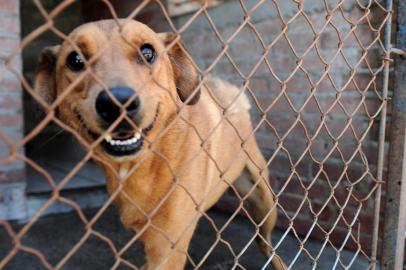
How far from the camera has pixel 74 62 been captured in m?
1.77

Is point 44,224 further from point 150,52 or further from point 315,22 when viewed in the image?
point 315,22

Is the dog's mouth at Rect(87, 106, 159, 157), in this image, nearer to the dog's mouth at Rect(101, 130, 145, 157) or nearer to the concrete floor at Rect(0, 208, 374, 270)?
the dog's mouth at Rect(101, 130, 145, 157)

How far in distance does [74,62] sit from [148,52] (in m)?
0.33

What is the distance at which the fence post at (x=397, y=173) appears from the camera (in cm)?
198

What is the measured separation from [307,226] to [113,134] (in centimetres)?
220

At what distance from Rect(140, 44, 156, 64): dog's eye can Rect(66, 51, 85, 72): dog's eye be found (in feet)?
0.88

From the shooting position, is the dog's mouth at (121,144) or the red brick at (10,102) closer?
the dog's mouth at (121,144)

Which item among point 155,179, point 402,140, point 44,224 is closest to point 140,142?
point 155,179

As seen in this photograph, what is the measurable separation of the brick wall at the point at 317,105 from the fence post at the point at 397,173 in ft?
1.10

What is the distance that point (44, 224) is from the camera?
3490 mm

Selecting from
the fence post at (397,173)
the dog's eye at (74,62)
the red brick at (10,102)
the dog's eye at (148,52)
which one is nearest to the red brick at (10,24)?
the red brick at (10,102)

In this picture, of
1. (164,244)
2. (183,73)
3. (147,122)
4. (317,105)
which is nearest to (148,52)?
(183,73)

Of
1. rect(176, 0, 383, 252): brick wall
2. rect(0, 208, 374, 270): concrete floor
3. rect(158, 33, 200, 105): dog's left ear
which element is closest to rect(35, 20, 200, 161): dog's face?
rect(158, 33, 200, 105): dog's left ear

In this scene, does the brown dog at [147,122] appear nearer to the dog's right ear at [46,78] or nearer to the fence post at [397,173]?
the dog's right ear at [46,78]
